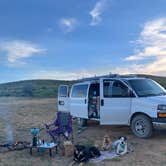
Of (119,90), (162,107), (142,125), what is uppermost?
(119,90)

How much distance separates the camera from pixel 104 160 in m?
6.79

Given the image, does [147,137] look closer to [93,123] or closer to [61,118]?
[61,118]

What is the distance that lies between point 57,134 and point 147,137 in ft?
8.91

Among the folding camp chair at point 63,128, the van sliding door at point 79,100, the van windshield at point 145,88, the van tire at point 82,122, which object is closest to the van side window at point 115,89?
Result: the van windshield at point 145,88

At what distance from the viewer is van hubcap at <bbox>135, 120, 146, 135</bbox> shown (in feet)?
28.9

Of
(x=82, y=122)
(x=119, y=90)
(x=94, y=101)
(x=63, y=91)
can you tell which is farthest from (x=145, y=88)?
(x=63, y=91)

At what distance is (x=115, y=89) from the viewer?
31.7ft

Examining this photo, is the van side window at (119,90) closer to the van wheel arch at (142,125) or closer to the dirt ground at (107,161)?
the van wheel arch at (142,125)

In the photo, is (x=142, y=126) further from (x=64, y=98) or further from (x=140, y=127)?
(x=64, y=98)

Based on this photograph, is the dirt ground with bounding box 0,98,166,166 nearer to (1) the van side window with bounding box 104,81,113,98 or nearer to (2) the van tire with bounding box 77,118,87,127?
(2) the van tire with bounding box 77,118,87,127

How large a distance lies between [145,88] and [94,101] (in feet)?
7.03

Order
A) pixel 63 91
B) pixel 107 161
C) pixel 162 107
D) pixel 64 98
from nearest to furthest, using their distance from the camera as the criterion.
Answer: pixel 107 161 < pixel 162 107 < pixel 64 98 < pixel 63 91

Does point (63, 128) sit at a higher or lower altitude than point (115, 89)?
lower

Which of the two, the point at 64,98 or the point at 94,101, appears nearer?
the point at 94,101
